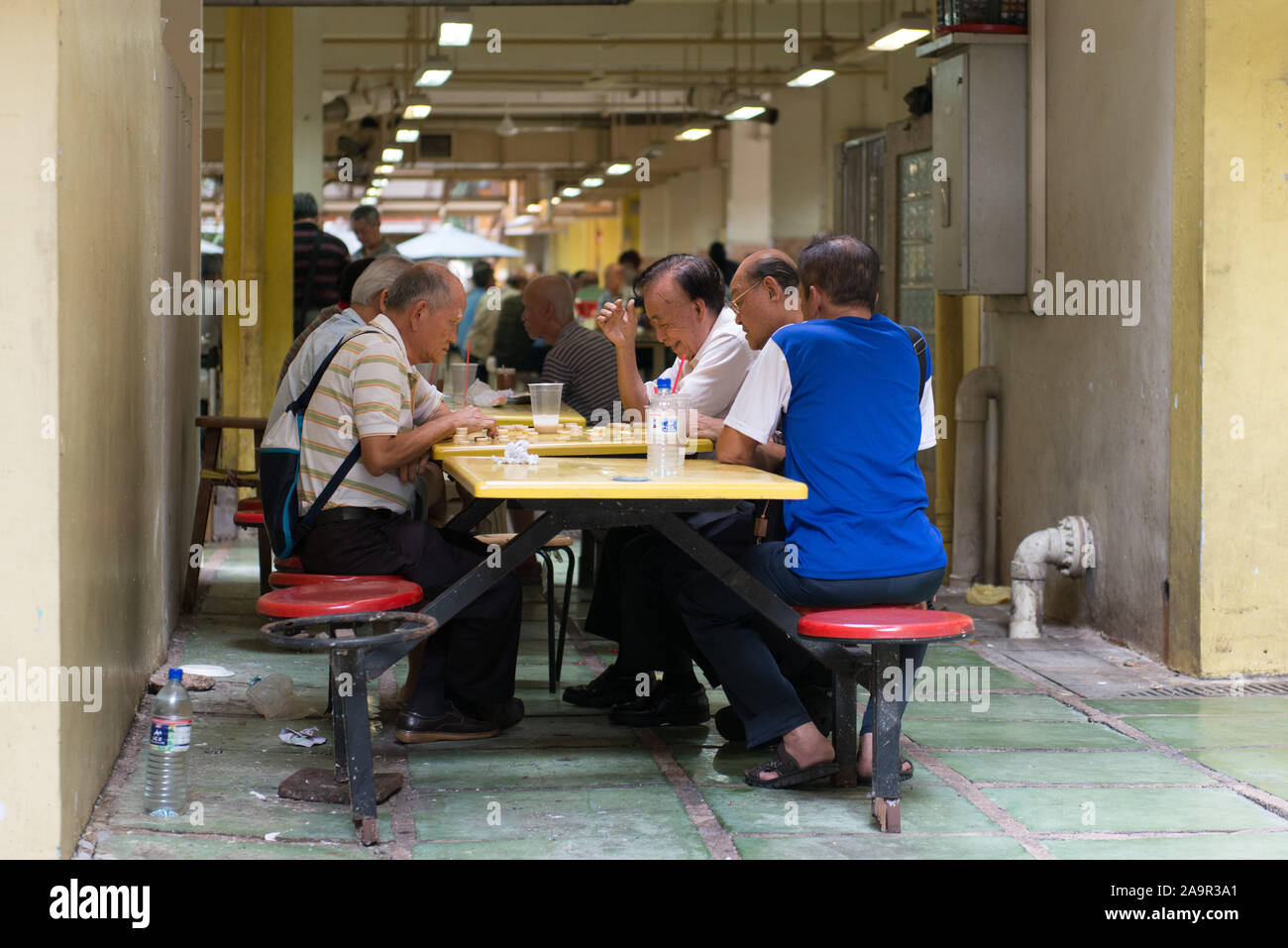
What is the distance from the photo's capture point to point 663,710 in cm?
468

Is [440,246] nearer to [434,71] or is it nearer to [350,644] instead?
[434,71]

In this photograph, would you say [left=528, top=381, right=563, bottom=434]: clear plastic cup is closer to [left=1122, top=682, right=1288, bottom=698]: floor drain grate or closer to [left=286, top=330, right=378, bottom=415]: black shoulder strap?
[left=286, top=330, right=378, bottom=415]: black shoulder strap

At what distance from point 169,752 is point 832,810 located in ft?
5.33

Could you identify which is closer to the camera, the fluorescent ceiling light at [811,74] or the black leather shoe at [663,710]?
the black leather shoe at [663,710]

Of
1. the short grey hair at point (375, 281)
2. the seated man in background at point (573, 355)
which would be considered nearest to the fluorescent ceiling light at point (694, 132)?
the seated man in background at point (573, 355)

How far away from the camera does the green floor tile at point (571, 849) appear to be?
345 centimetres

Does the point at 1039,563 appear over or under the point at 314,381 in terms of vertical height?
under

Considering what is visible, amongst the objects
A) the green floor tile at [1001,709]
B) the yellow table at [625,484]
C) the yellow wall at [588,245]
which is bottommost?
the green floor tile at [1001,709]

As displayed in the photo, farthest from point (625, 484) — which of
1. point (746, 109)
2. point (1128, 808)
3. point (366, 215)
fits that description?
point (746, 109)

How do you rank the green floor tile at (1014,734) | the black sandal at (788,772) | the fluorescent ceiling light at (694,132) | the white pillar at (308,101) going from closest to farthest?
1. the black sandal at (788,772)
2. the green floor tile at (1014,734)
3. the white pillar at (308,101)
4. the fluorescent ceiling light at (694,132)

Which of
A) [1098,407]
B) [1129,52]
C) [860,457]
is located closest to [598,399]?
[1098,407]

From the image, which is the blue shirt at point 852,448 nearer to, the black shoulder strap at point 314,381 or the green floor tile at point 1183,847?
the green floor tile at point 1183,847

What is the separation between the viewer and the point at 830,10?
1584 centimetres

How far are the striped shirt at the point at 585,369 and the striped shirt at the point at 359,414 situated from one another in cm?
224
